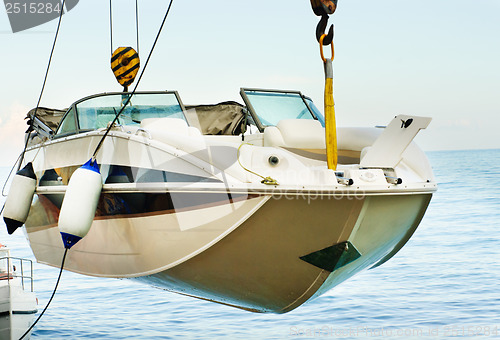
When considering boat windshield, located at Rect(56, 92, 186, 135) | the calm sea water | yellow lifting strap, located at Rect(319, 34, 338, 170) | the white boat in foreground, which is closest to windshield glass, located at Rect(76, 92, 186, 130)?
boat windshield, located at Rect(56, 92, 186, 135)

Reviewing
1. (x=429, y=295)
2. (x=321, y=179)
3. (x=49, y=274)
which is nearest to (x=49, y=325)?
(x=49, y=274)

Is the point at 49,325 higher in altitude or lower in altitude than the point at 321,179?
lower

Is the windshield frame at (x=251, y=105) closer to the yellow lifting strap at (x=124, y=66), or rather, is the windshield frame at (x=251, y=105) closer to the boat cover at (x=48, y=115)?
the yellow lifting strap at (x=124, y=66)

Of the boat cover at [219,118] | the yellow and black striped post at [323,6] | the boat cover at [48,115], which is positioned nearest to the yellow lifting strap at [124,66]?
the boat cover at [219,118]

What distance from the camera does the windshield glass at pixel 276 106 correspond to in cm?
620

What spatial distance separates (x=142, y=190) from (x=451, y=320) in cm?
1049

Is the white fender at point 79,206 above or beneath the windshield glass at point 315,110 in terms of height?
beneath

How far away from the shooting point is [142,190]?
505 centimetres

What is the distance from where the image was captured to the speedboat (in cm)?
457

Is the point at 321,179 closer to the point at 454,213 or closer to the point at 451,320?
the point at 451,320

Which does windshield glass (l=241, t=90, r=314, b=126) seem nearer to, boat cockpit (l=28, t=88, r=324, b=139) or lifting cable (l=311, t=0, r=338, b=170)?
boat cockpit (l=28, t=88, r=324, b=139)

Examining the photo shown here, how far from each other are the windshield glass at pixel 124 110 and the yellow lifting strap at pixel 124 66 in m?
1.27

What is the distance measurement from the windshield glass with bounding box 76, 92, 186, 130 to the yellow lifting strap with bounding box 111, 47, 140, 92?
1.27 m

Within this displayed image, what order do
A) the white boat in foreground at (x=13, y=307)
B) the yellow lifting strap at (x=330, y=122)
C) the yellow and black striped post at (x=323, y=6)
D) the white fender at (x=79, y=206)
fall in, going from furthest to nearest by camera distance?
the white boat in foreground at (x=13, y=307), the white fender at (x=79, y=206), the yellow lifting strap at (x=330, y=122), the yellow and black striped post at (x=323, y=6)
